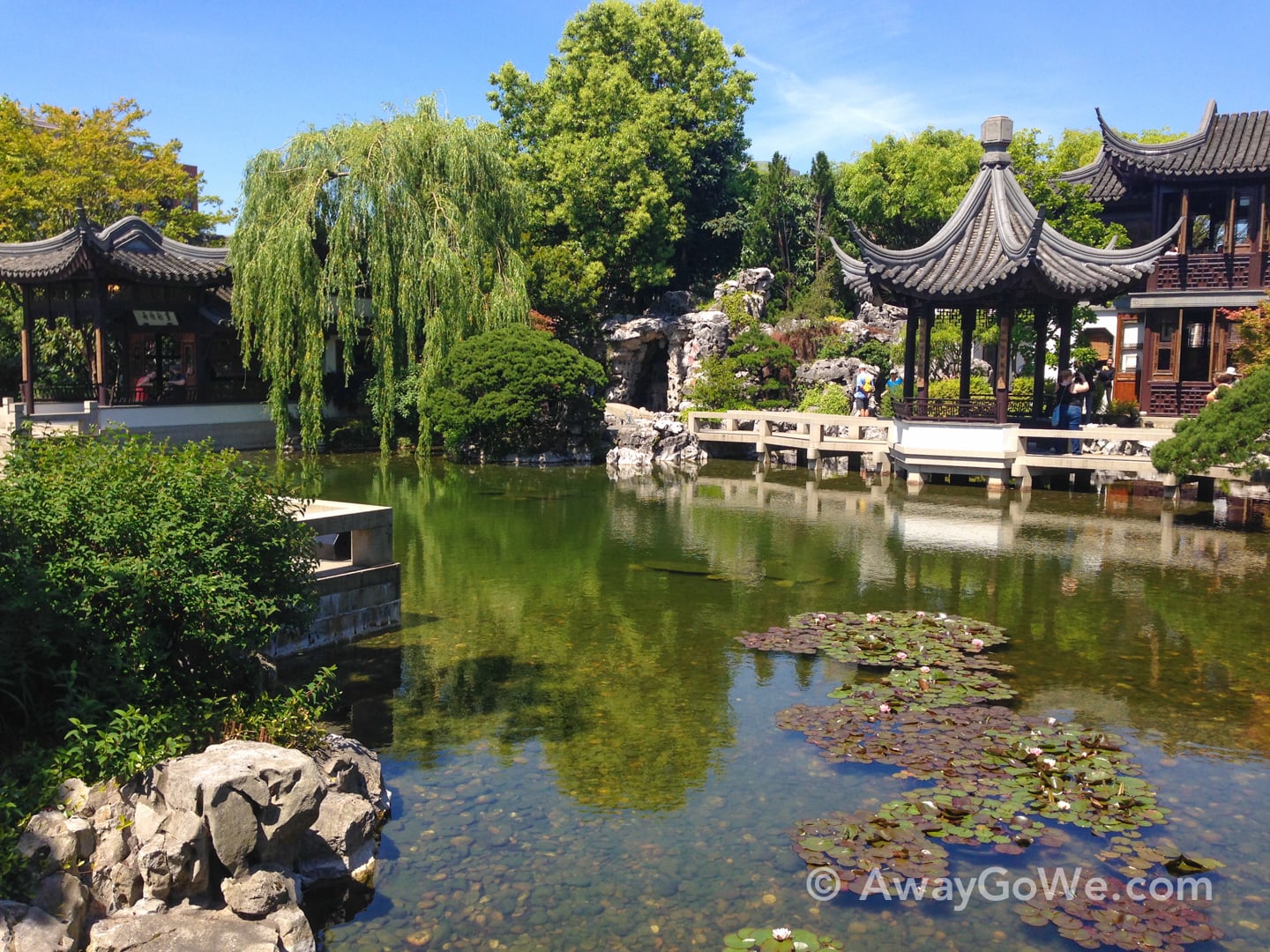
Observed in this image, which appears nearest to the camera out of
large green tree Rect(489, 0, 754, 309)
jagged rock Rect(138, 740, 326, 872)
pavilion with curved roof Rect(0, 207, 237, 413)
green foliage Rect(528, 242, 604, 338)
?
jagged rock Rect(138, 740, 326, 872)

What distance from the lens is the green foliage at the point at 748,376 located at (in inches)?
901

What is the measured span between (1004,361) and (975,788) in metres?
12.0

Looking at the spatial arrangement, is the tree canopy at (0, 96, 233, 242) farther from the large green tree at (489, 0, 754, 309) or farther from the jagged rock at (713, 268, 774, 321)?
the jagged rock at (713, 268, 774, 321)

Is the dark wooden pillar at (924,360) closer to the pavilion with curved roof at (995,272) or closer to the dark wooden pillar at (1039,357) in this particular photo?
the pavilion with curved roof at (995,272)

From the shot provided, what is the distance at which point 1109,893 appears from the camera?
179 inches

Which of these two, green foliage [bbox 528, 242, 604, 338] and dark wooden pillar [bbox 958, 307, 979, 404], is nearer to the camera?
dark wooden pillar [bbox 958, 307, 979, 404]

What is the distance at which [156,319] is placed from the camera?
2119 centimetres

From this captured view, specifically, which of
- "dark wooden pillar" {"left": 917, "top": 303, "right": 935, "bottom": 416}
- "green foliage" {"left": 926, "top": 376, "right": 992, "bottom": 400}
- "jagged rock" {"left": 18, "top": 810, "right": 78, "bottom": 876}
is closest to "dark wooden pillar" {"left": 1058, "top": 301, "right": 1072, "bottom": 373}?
"green foliage" {"left": 926, "top": 376, "right": 992, "bottom": 400}

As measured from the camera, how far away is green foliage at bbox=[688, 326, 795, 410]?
2288 centimetres

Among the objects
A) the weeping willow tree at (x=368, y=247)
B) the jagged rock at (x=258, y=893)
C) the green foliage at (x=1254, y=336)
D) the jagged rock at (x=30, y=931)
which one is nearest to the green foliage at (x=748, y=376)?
the weeping willow tree at (x=368, y=247)

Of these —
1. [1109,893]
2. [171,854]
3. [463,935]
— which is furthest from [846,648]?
[171,854]

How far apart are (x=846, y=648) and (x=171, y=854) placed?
16.5 ft

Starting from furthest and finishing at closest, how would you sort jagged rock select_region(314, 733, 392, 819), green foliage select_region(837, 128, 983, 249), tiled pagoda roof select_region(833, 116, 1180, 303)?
green foliage select_region(837, 128, 983, 249), tiled pagoda roof select_region(833, 116, 1180, 303), jagged rock select_region(314, 733, 392, 819)

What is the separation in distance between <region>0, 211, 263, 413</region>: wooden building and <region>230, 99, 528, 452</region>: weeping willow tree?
2.01m
